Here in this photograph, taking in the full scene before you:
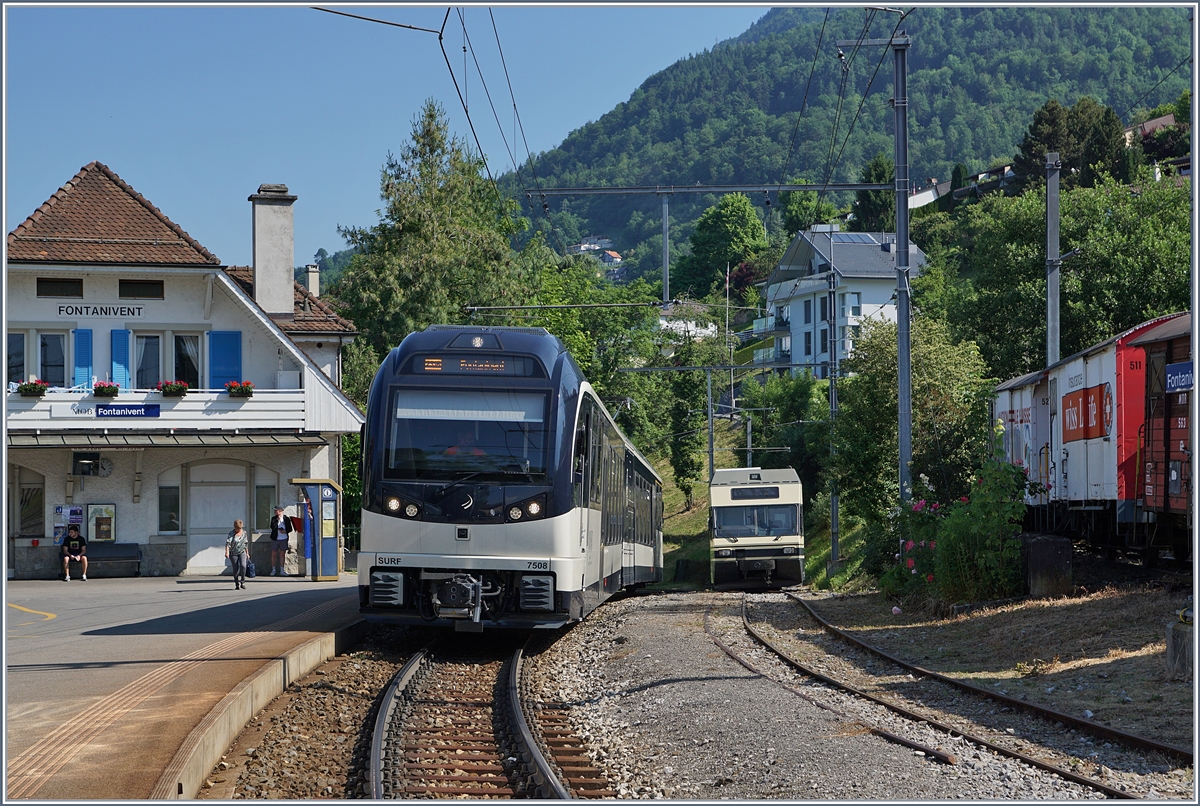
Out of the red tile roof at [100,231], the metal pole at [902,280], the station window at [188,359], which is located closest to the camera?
the metal pole at [902,280]

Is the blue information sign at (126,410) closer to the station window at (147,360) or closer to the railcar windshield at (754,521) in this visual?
the station window at (147,360)

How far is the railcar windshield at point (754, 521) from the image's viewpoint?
30938mm

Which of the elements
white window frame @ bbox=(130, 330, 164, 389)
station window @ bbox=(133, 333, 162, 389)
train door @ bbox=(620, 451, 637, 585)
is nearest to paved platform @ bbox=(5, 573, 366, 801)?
train door @ bbox=(620, 451, 637, 585)

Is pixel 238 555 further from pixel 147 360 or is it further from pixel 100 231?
pixel 100 231

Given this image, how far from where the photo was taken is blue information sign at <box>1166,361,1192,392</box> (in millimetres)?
15195

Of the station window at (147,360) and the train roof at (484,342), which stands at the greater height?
the station window at (147,360)

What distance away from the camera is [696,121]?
14612 centimetres

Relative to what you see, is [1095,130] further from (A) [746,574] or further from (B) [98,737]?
(B) [98,737]

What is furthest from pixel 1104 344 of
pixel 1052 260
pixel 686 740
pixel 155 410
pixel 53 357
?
pixel 53 357

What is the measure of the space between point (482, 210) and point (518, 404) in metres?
37.2

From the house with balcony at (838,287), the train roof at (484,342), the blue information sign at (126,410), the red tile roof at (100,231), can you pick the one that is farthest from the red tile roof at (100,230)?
the house with balcony at (838,287)

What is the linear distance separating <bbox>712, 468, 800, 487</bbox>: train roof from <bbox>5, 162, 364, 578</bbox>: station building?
9610 mm

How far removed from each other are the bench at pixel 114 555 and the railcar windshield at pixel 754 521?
14250 mm

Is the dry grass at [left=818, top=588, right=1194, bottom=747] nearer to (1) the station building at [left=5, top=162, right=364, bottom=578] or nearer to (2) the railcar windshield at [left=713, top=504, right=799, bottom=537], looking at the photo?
(2) the railcar windshield at [left=713, top=504, right=799, bottom=537]
